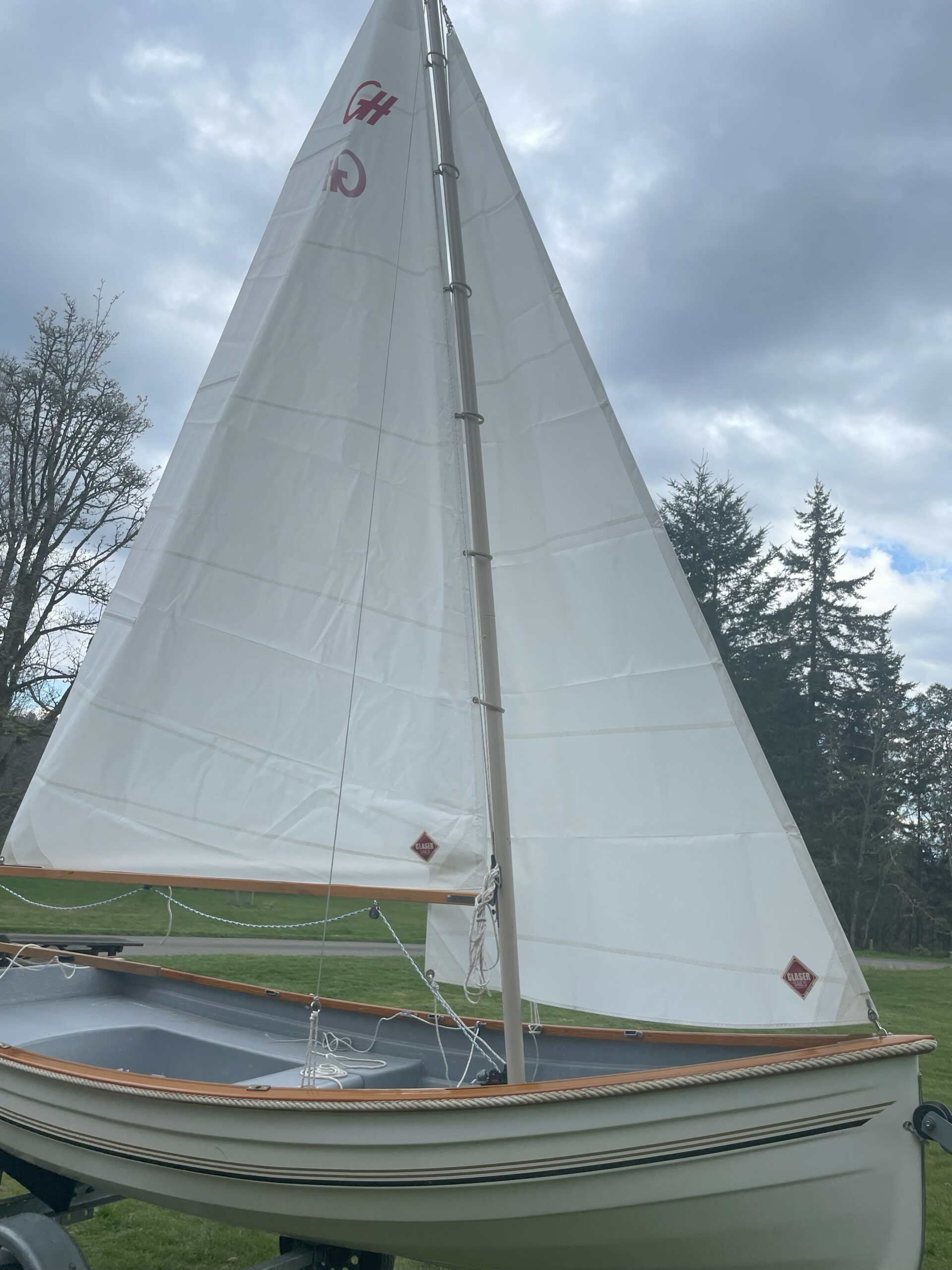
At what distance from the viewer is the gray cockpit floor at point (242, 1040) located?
139 inches

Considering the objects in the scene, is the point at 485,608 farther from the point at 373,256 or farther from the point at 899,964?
the point at 899,964

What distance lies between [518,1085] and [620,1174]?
1.11ft

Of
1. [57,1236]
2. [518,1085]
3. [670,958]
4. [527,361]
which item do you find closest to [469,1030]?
[670,958]

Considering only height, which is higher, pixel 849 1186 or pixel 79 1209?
pixel 849 1186

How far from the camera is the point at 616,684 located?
11.1 feet

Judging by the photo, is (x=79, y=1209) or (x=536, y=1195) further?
(x=79, y=1209)

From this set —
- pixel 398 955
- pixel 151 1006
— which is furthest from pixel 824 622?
pixel 151 1006

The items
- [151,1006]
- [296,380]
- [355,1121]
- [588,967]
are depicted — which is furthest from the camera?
[151,1006]

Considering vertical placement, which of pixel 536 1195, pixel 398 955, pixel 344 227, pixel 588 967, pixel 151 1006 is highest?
pixel 344 227

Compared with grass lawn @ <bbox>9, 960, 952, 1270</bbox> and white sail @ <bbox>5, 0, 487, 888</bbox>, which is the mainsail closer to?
white sail @ <bbox>5, 0, 487, 888</bbox>

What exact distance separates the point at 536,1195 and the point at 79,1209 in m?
2.29

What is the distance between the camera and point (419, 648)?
352cm

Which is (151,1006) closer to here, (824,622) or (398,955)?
(398,955)

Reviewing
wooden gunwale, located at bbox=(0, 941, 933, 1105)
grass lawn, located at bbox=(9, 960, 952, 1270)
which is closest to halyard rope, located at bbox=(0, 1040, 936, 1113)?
wooden gunwale, located at bbox=(0, 941, 933, 1105)
